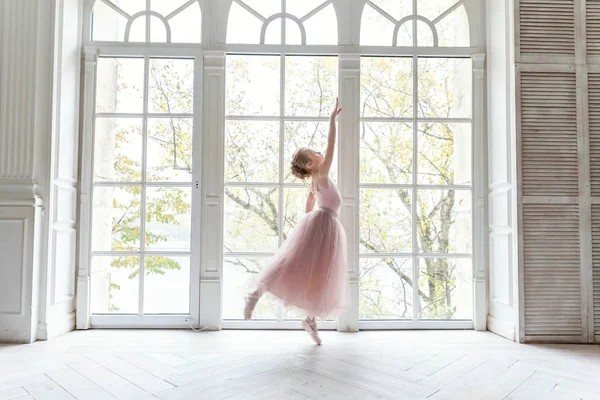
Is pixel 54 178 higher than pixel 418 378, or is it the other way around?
pixel 54 178

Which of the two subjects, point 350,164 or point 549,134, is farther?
point 350,164

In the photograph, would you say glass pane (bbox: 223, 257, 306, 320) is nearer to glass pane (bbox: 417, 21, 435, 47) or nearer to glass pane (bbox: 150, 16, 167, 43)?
glass pane (bbox: 150, 16, 167, 43)

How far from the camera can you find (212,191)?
9.28 feet

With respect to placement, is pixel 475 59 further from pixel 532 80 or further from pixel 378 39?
pixel 378 39

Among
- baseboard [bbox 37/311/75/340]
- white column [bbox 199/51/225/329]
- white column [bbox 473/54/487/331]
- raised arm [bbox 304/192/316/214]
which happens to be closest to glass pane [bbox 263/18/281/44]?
white column [bbox 199/51/225/329]

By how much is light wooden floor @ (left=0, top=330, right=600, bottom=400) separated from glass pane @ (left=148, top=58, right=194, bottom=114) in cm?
161

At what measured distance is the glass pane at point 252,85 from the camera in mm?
2920

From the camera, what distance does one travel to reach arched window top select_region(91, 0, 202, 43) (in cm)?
290

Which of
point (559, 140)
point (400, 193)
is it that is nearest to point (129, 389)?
point (400, 193)

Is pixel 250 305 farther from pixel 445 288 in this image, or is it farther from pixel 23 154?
pixel 23 154

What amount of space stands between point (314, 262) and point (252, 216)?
0.73 meters

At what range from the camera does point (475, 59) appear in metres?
2.91

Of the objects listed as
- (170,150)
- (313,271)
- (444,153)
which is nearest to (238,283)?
(313,271)

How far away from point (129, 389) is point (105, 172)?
1.69 m
